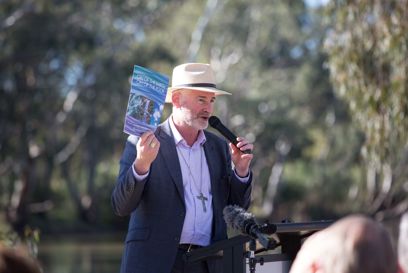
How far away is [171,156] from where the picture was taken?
4.32 meters

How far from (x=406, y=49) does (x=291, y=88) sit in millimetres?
27236

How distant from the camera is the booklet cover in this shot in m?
4.01

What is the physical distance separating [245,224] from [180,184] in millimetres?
520

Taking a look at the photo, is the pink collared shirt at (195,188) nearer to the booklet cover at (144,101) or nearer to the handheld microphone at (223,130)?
the handheld microphone at (223,130)

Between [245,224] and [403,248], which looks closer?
[403,248]

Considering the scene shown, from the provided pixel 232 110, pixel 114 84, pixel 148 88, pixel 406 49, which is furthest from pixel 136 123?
pixel 232 110

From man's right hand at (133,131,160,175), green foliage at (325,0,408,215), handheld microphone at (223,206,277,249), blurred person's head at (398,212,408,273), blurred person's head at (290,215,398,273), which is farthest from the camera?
green foliage at (325,0,408,215)

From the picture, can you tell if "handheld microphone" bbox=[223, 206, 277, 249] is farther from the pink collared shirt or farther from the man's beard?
the man's beard

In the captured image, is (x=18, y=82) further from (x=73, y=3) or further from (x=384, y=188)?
(x=384, y=188)

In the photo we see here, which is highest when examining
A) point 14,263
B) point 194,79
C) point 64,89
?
point 64,89

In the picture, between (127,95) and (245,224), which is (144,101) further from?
(127,95)

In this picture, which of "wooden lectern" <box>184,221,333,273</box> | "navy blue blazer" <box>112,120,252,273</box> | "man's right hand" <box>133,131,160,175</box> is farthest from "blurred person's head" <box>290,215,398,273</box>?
"navy blue blazer" <box>112,120,252,273</box>

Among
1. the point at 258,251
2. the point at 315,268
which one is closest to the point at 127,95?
the point at 258,251

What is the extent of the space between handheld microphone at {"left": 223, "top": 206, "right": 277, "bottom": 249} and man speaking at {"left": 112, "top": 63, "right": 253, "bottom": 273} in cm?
26
